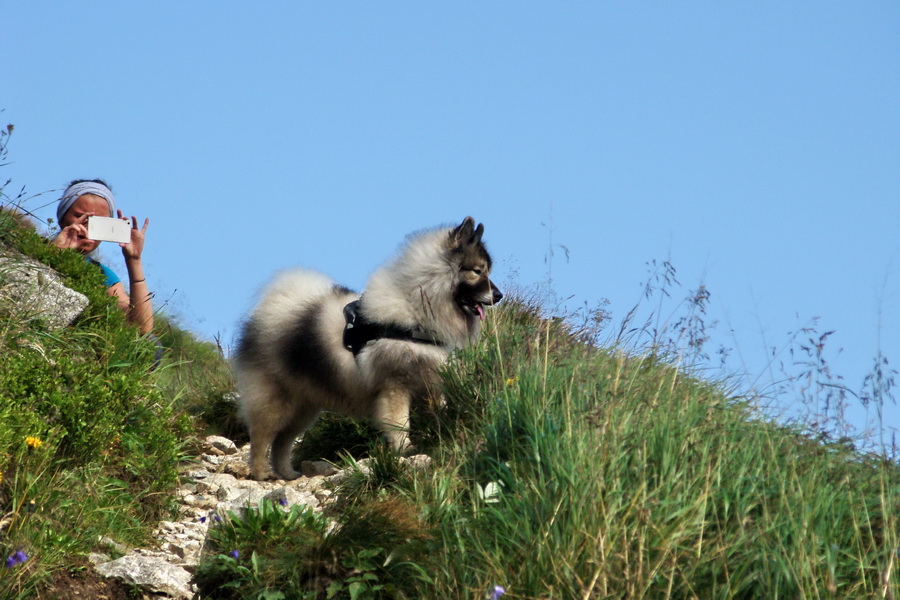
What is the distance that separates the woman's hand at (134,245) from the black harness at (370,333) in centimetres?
191

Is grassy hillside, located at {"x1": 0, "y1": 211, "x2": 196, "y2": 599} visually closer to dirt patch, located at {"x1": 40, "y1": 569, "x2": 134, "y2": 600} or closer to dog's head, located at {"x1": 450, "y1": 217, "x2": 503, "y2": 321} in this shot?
dirt patch, located at {"x1": 40, "y1": 569, "x2": 134, "y2": 600}

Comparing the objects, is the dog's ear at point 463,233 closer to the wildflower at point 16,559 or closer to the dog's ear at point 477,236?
the dog's ear at point 477,236

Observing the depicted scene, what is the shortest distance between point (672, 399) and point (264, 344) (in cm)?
319

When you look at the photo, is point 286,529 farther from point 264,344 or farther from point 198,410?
point 198,410

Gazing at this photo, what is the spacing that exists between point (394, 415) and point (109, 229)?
9.27ft

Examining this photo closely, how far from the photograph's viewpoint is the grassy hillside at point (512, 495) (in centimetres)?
342

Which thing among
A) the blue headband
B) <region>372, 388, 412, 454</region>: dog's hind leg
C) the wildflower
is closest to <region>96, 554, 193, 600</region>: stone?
the wildflower

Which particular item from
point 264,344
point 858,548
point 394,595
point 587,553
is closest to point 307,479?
point 264,344

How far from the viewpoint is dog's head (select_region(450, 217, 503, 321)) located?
21.3 ft

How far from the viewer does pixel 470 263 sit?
6.52 metres

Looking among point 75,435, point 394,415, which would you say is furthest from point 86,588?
point 394,415

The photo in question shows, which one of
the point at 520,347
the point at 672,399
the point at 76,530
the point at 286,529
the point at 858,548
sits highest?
the point at 520,347

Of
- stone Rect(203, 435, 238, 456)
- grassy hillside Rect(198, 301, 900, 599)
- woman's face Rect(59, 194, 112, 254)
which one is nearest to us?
grassy hillside Rect(198, 301, 900, 599)

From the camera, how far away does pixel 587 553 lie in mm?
3398
